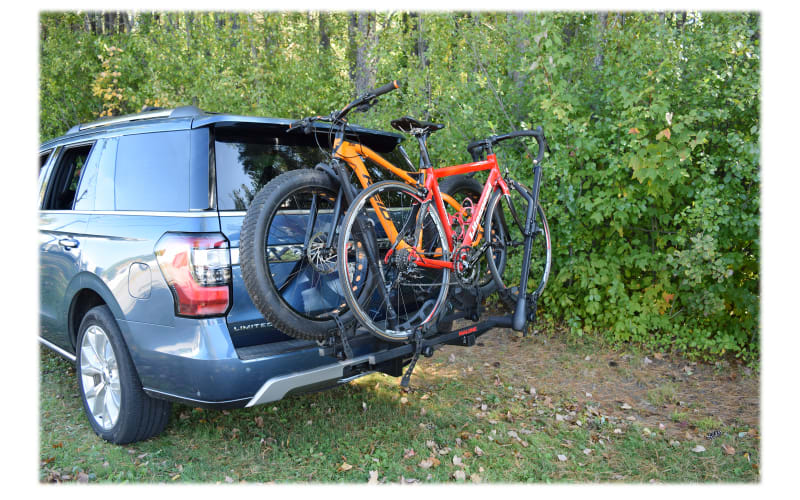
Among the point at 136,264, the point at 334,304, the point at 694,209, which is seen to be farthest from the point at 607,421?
the point at 136,264

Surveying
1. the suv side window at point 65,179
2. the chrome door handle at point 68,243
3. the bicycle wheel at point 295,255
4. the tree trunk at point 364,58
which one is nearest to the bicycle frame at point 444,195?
the bicycle wheel at point 295,255

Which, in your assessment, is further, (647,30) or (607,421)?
(647,30)

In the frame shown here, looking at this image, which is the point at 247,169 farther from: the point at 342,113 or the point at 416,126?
the point at 416,126

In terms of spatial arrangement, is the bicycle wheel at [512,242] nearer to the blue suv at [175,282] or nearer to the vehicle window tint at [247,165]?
the blue suv at [175,282]

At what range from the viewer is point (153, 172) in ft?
11.1

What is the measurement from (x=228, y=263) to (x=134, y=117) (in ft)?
5.57

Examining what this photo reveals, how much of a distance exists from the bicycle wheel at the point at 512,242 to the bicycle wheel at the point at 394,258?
2.34ft

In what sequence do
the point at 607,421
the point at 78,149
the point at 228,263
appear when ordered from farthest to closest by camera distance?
the point at 78,149 < the point at 607,421 < the point at 228,263

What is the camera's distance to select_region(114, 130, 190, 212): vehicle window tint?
3.17m

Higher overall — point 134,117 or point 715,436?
point 134,117

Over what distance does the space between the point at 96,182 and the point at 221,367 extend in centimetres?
190

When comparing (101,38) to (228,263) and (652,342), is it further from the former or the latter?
(652,342)

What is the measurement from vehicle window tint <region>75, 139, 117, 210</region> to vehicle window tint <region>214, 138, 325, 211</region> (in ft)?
3.38

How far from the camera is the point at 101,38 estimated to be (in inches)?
457
